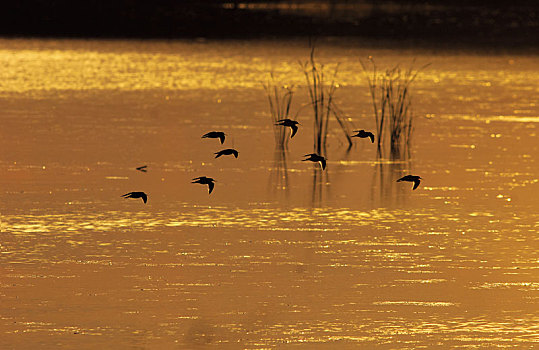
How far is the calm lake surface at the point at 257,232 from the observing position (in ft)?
23.3

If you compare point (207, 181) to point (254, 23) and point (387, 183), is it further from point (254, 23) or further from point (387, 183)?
point (254, 23)

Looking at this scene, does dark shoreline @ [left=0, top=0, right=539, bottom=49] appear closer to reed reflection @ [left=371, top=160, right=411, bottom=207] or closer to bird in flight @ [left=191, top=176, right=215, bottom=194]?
reed reflection @ [left=371, top=160, right=411, bottom=207]

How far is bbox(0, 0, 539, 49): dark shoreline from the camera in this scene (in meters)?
42.1

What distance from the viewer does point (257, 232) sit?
9.59 meters

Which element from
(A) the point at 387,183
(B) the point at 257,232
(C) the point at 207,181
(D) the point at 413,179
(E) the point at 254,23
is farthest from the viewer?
(E) the point at 254,23

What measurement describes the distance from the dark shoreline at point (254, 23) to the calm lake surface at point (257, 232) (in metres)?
22.3

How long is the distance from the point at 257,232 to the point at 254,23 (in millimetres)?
40063

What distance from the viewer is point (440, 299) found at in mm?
7676

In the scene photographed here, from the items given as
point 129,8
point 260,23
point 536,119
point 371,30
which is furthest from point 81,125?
point 129,8

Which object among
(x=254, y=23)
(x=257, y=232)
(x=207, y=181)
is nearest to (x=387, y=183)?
(x=207, y=181)

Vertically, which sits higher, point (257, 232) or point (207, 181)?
point (207, 181)

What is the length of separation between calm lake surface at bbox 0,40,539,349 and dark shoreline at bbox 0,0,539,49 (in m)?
22.3

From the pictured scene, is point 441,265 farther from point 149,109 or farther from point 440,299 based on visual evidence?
point 149,109

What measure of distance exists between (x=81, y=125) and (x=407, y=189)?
207 inches
